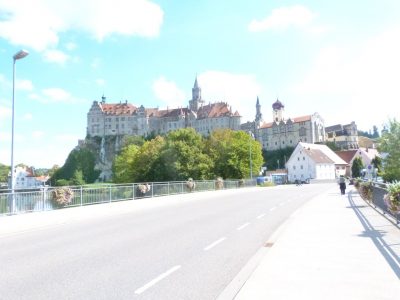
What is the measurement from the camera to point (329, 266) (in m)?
6.92

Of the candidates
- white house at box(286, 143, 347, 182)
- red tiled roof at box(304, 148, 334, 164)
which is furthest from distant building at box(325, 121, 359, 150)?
white house at box(286, 143, 347, 182)

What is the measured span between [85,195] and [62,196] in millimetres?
2289

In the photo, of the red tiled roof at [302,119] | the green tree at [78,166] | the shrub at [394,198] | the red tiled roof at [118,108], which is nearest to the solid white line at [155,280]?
the shrub at [394,198]

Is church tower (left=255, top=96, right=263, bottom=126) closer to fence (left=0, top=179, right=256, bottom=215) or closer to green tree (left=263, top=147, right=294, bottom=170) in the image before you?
green tree (left=263, top=147, right=294, bottom=170)

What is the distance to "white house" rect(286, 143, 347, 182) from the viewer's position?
103125mm

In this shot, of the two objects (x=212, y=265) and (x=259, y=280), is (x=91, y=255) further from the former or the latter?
(x=259, y=280)

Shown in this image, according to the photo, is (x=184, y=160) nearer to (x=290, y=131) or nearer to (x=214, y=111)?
(x=290, y=131)

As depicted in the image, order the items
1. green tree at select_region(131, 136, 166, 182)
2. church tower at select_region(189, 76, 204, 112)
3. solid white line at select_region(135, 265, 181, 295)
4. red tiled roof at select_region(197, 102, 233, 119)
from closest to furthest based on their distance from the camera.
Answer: solid white line at select_region(135, 265, 181, 295), green tree at select_region(131, 136, 166, 182), red tiled roof at select_region(197, 102, 233, 119), church tower at select_region(189, 76, 204, 112)

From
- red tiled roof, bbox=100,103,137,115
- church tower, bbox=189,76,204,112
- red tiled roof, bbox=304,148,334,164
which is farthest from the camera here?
red tiled roof, bbox=100,103,137,115

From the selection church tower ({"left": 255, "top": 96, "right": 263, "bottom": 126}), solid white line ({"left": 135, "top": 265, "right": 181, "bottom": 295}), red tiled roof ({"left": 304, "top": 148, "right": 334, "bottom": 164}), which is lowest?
solid white line ({"left": 135, "top": 265, "right": 181, "bottom": 295})

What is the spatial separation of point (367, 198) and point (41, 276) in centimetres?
1931

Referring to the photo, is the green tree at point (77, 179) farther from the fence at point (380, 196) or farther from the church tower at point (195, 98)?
the fence at point (380, 196)

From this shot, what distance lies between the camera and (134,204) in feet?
77.6

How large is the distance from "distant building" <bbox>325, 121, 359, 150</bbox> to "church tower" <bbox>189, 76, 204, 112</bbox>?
5364 centimetres
